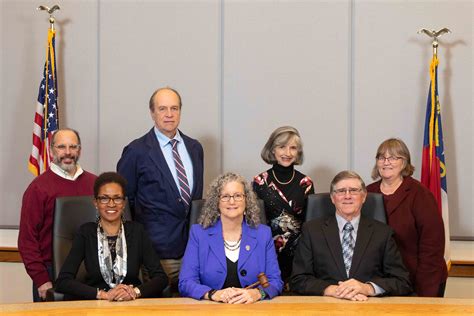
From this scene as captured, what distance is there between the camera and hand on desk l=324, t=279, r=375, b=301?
11.4 feet

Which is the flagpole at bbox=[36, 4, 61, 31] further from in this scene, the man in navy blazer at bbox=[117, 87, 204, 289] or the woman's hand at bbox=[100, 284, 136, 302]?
the woman's hand at bbox=[100, 284, 136, 302]

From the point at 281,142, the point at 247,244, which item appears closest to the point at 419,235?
the point at 281,142

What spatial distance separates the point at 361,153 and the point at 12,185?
2.72 meters

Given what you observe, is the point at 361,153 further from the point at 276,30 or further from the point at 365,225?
the point at 365,225

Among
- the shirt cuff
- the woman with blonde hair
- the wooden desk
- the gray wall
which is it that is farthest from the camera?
the gray wall

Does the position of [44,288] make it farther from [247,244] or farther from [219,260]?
[247,244]

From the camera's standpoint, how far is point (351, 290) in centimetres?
352

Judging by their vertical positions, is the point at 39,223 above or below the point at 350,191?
below

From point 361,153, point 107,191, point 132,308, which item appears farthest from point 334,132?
point 132,308

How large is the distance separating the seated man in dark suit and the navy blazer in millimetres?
135

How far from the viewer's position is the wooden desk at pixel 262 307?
3174mm

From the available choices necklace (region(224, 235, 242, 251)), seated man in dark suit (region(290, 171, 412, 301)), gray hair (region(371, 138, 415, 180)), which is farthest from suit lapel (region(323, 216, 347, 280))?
gray hair (region(371, 138, 415, 180))

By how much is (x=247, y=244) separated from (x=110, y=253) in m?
0.63

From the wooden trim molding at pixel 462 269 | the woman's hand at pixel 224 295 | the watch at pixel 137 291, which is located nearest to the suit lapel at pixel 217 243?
the woman's hand at pixel 224 295
